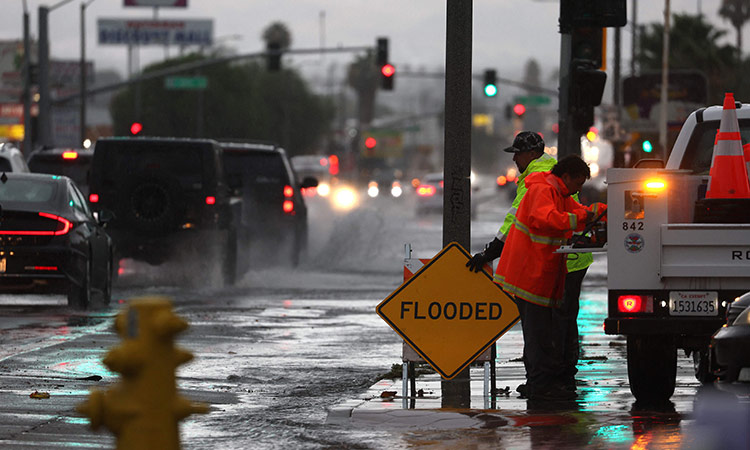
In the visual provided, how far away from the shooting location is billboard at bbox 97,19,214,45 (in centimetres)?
13000

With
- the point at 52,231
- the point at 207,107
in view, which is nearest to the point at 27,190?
the point at 52,231

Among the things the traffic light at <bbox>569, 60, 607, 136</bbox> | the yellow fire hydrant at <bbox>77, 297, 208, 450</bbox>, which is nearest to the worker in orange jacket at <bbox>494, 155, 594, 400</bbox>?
the traffic light at <bbox>569, 60, 607, 136</bbox>

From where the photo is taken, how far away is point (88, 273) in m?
18.9

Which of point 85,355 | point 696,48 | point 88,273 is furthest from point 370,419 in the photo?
point 696,48

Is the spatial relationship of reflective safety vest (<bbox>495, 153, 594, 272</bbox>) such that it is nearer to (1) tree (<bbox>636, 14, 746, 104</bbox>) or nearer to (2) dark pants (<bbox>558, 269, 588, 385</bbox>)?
(2) dark pants (<bbox>558, 269, 588, 385</bbox>)

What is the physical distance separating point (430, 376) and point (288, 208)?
14.8 metres

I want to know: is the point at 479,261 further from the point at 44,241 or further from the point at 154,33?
the point at 154,33

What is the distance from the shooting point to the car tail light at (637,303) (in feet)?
33.1

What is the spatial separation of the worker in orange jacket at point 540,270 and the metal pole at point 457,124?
28.8 inches

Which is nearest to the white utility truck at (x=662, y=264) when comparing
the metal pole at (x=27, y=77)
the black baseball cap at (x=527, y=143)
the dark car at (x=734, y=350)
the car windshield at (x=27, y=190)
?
the black baseball cap at (x=527, y=143)

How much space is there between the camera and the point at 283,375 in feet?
41.7

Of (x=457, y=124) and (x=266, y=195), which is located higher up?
(x=457, y=124)

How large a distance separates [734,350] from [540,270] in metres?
3.19

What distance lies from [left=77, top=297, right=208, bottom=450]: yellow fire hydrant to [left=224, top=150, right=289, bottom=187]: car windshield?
2138 cm
